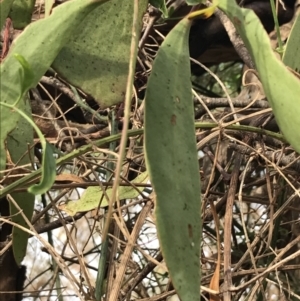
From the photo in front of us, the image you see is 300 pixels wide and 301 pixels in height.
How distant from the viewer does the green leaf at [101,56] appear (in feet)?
1.48

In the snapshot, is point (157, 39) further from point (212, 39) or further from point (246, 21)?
point (246, 21)

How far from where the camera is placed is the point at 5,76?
36 cm

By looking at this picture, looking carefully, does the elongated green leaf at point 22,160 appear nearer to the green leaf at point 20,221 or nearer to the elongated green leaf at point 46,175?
the green leaf at point 20,221

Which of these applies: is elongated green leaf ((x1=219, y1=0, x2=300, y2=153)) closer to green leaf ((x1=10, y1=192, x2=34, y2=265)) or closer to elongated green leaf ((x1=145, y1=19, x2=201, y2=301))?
elongated green leaf ((x1=145, y1=19, x2=201, y2=301))

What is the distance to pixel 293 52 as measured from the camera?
418 mm

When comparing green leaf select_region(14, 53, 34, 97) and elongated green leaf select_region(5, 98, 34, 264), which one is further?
elongated green leaf select_region(5, 98, 34, 264)

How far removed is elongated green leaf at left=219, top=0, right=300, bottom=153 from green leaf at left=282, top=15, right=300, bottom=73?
0.17ft

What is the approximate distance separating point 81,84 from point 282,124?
17 cm

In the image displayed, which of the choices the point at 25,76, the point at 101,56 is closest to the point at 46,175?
the point at 25,76

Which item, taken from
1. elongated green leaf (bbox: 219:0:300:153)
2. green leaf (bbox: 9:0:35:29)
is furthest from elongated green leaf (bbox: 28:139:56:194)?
green leaf (bbox: 9:0:35:29)

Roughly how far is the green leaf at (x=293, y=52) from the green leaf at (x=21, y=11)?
0.26m

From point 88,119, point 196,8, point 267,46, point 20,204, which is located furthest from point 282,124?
point 88,119

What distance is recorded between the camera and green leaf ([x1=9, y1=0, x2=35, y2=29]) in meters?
0.54

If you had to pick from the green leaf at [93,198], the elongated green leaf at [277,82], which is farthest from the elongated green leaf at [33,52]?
the green leaf at [93,198]
